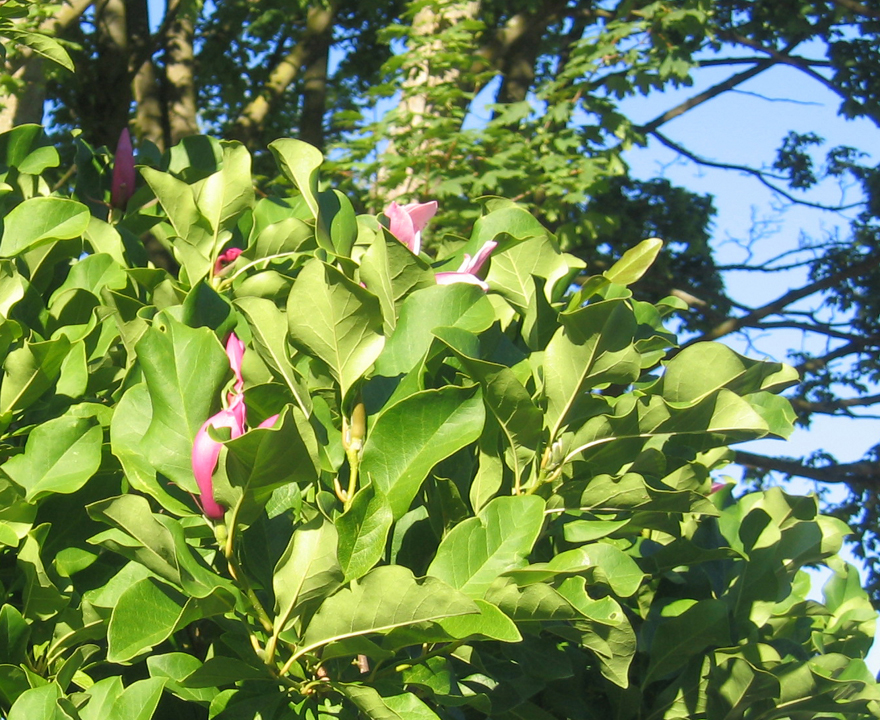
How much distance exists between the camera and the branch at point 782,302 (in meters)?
8.06

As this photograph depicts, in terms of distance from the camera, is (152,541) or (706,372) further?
(706,372)

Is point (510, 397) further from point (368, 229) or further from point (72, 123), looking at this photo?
point (72, 123)

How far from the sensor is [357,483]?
105 cm

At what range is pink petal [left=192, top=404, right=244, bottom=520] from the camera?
3.07 feet

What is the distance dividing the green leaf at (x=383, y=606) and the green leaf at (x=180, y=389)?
20cm

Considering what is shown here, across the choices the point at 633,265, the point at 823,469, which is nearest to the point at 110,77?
the point at 633,265

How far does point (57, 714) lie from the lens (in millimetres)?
933

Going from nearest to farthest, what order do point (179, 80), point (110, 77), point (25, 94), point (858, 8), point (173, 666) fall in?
point (173, 666)
point (25, 94)
point (110, 77)
point (179, 80)
point (858, 8)

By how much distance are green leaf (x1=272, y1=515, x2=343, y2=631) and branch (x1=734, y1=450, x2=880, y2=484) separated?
25.5ft

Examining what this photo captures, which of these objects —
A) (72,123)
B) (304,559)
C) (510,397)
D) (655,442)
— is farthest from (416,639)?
(72,123)

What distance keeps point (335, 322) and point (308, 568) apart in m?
0.27

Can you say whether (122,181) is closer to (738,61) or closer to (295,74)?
(295,74)

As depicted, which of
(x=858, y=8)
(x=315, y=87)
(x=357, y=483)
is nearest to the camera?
(x=357, y=483)

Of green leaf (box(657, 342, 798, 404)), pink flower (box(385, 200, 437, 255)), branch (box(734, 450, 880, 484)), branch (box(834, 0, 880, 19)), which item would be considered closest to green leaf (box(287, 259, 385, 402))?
pink flower (box(385, 200, 437, 255))
